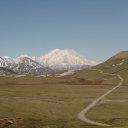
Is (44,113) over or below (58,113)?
over

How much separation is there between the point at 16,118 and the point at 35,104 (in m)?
23.7

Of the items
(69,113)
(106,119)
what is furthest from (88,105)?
(106,119)

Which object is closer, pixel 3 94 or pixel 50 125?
pixel 50 125

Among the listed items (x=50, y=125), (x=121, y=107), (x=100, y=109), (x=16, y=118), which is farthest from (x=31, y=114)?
(x=121, y=107)

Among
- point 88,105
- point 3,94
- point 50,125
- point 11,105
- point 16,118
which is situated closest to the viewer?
point 50,125

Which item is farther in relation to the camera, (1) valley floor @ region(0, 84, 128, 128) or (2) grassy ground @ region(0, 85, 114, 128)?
(1) valley floor @ region(0, 84, 128, 128)

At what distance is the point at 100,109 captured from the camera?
120375 mm

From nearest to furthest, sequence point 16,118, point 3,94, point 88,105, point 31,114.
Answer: point 16,118 → point 31,114 → point 88,105 → point 3,94

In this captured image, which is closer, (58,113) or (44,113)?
(44,113)

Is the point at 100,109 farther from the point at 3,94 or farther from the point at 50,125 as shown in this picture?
the point at 3,94

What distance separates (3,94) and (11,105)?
3595 centimetres

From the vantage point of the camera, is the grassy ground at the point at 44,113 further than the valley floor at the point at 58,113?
No

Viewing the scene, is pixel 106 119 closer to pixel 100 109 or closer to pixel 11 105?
pixel 100 109

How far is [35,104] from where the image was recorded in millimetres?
125375
